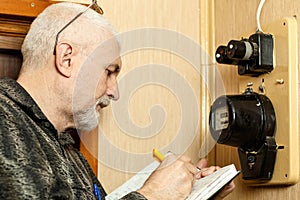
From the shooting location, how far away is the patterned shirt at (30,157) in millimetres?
1081

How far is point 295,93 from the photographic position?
145 cm

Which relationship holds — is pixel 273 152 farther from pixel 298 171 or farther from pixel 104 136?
pixel 104 136

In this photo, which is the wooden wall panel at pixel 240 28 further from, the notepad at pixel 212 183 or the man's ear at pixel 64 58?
the man's ear at pixel 64 58

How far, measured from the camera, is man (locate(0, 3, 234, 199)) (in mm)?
1196

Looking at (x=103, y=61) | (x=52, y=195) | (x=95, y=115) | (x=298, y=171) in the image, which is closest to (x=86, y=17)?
(x=103, y=61)

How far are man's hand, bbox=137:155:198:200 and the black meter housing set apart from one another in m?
0.16

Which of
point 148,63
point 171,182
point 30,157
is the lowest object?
point 171,182

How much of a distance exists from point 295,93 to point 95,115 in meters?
0.48

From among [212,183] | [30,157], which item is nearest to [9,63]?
[30,157]

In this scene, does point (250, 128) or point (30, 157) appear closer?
point (30, 157)

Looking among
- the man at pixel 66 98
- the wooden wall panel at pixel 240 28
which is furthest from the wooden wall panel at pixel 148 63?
the man at pixel 66 98

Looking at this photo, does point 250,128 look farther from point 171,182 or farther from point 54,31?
point 54,31

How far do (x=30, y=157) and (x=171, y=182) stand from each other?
34 centimetres

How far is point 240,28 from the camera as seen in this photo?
67.3 inches
